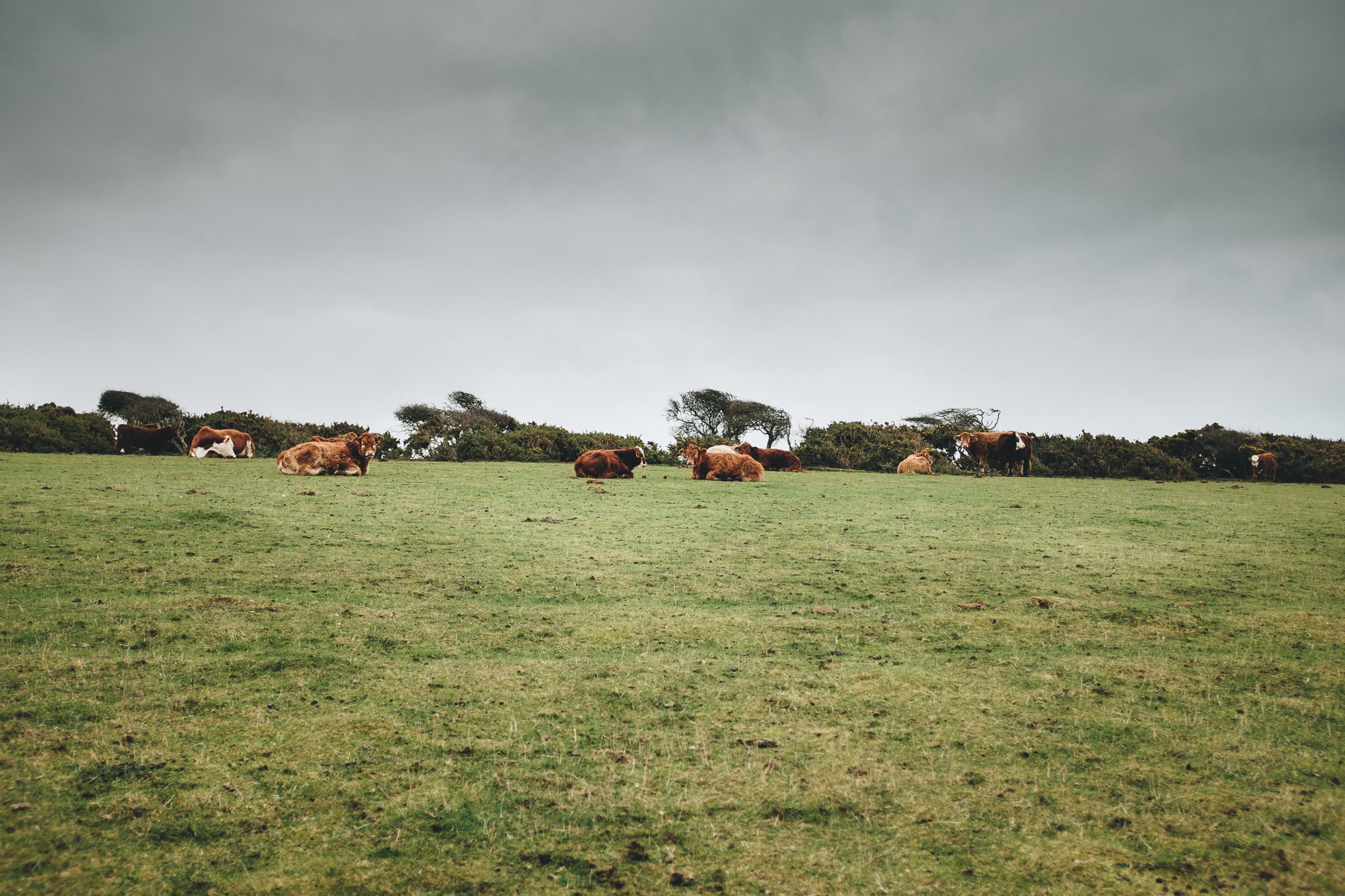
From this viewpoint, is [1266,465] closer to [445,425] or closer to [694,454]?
[694,454]

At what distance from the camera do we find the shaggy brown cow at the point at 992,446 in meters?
23.3

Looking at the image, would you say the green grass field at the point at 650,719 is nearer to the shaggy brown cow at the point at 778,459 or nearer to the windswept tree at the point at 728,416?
the shaggy brown cow at the point at 778,459

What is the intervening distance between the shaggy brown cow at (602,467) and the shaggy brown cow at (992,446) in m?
13.0

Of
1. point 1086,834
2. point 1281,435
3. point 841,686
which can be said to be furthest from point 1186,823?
point 1281,435

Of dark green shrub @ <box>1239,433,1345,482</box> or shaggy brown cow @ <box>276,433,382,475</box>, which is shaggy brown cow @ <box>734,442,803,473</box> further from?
dark green shrub @ <box>1239,433,1345,482</box>

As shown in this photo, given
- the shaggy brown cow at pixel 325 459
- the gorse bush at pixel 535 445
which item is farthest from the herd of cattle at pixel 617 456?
the gorse bush at pixel 535 445

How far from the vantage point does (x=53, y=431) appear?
19969mm

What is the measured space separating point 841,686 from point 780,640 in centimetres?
81

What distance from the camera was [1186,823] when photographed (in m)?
2.41

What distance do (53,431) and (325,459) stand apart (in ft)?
39.9

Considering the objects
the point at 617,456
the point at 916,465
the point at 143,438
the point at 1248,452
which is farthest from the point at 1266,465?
the point at 143,438

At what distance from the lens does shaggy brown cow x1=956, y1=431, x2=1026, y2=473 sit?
2327 cm

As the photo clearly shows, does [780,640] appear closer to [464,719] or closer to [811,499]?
[464,719]

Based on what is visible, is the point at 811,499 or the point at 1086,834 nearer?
the point at 1086,834
